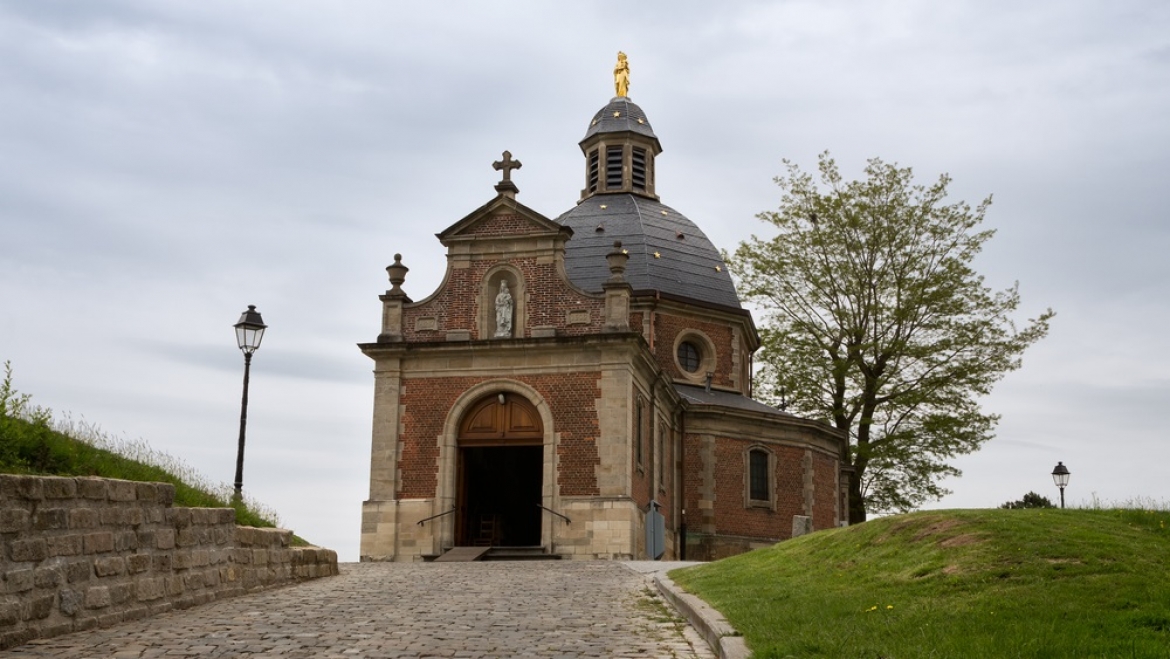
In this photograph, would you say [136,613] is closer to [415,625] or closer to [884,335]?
[415,625]

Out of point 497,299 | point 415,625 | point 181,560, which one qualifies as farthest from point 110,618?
point 497,299

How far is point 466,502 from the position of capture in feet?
96.3

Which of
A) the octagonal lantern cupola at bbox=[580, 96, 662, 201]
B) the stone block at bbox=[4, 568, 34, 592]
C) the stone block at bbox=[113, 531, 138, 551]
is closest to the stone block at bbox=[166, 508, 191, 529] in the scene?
the stone block at bbox=[113, 531, 138, 551]

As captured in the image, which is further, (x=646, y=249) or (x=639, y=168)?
(x=639, y=168)

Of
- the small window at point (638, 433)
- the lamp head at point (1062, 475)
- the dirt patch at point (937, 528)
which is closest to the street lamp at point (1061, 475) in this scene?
the lamp head at point (1062, 475)

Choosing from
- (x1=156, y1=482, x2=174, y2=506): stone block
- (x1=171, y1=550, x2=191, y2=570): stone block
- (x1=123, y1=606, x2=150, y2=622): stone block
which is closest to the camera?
(x1=123, y1=606, x2=150, y2=622): stone block

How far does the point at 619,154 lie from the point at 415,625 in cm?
3516

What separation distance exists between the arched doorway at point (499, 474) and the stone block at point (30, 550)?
56.9 ft

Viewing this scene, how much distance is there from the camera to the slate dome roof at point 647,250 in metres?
40.4

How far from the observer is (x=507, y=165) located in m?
31.0

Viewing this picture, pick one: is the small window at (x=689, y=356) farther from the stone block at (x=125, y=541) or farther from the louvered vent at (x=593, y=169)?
the stone block at (x=125, y=541)

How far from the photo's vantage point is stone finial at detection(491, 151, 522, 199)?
3050cm

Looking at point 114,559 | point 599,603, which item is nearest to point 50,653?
point 114,559

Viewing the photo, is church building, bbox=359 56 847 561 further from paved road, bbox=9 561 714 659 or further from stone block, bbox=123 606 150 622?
stone block, bbox=123 606 150 622
